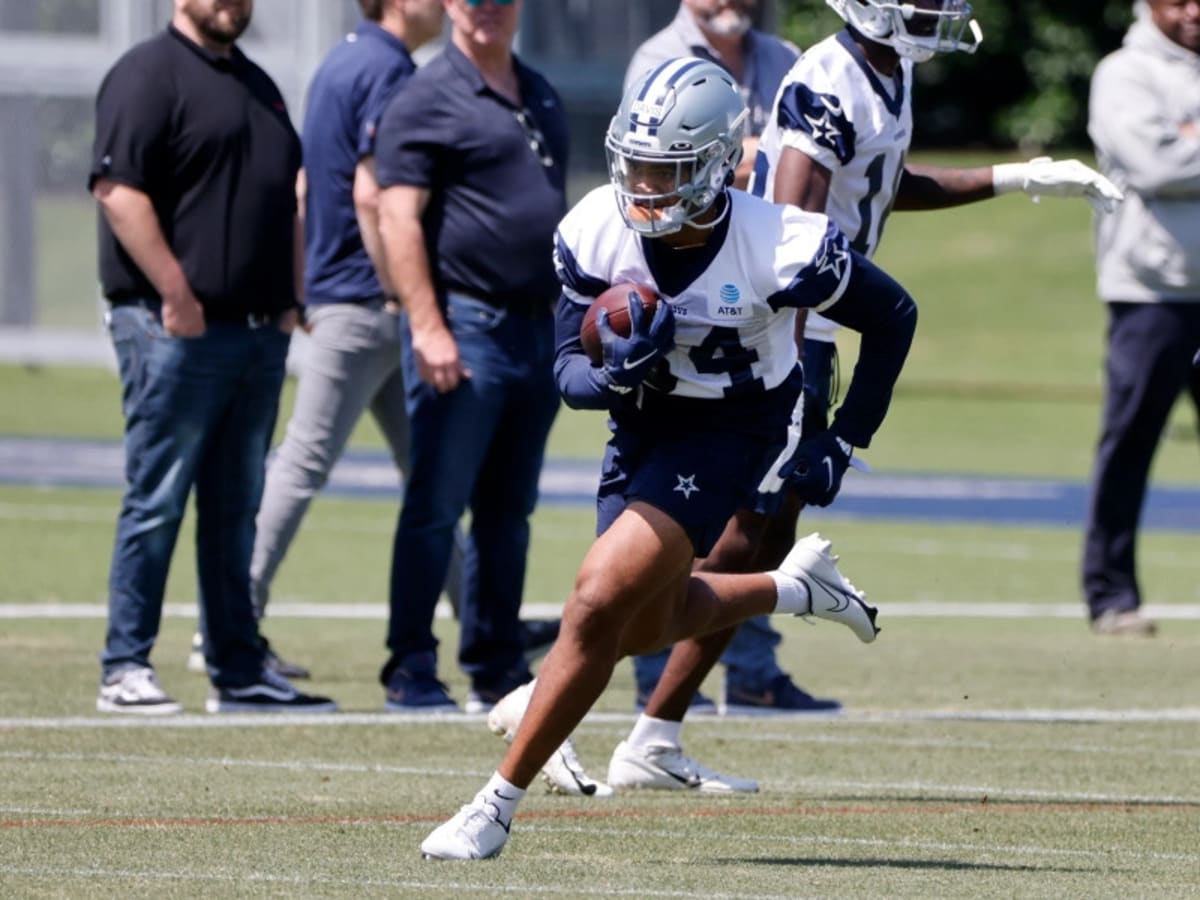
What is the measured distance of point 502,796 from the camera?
229 inches

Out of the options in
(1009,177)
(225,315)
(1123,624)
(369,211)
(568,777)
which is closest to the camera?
(568,777)

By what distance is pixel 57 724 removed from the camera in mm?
7910

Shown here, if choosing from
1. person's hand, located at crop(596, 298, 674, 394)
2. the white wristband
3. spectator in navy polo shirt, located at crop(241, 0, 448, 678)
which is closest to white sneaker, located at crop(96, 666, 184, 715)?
spectator in navy polo shirt, located at crop(241, 0, 448, 678)

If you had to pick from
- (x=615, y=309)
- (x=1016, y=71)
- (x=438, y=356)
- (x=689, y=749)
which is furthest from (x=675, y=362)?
(x=1016, y=71)

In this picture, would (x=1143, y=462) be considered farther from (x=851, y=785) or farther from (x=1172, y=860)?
(x=1172, y=860)

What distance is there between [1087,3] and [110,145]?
3897cm

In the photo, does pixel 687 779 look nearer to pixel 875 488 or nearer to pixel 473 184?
pixel 473 184

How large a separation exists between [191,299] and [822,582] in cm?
247

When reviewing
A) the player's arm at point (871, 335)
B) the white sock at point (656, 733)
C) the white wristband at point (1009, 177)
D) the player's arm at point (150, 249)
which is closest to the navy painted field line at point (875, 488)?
the player's arm at point (150, 249)

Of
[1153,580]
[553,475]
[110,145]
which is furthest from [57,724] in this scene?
[553,475]

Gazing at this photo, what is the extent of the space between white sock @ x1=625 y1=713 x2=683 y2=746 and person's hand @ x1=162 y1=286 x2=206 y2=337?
203 centimetres

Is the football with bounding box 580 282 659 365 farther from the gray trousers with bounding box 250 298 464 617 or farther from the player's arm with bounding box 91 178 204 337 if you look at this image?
the gray trousers with bounding box 250 298 464 617

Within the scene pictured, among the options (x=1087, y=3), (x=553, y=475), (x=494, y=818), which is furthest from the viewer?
(x=1087, y=3)

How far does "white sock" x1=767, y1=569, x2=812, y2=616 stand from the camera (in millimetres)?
6596
